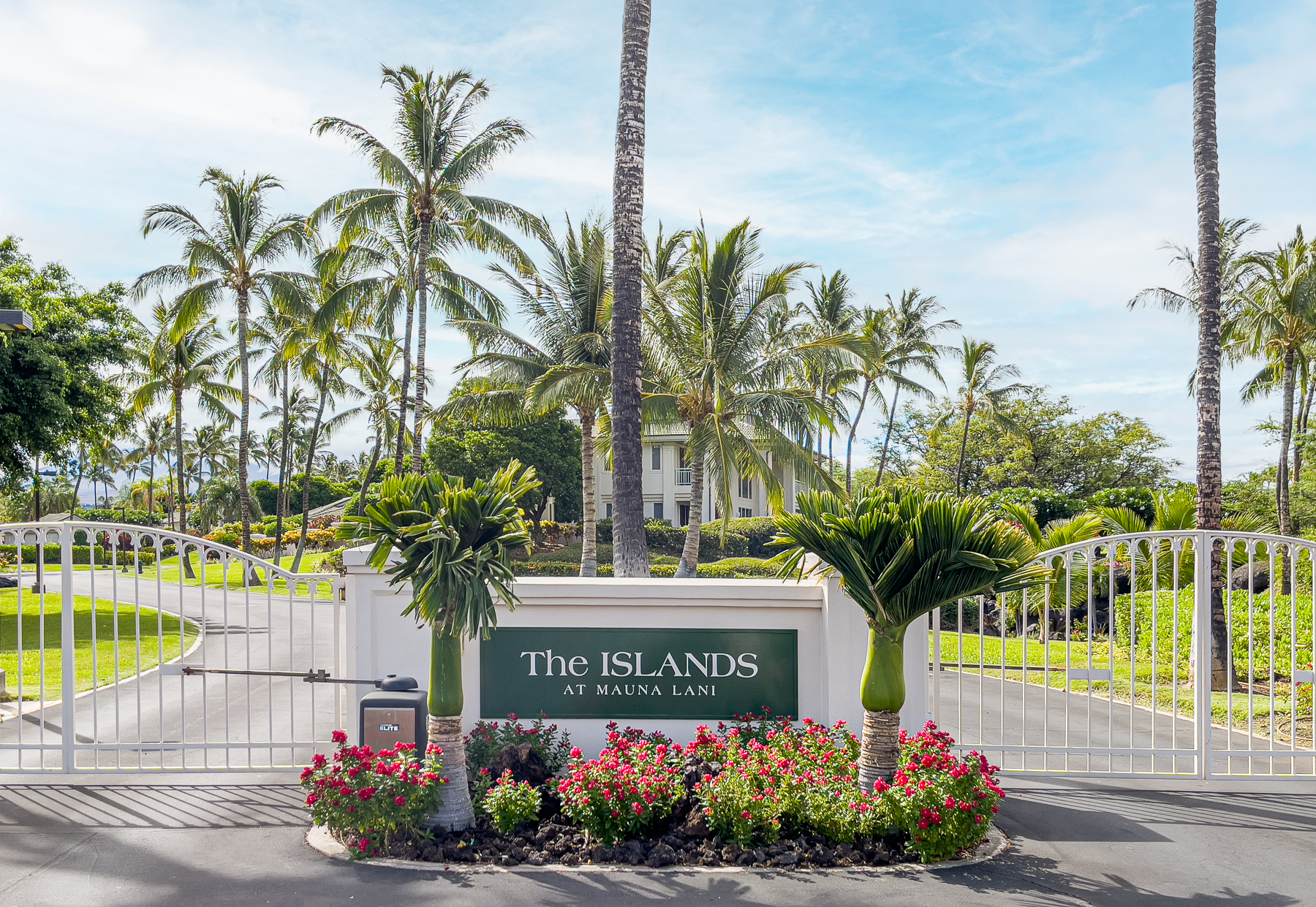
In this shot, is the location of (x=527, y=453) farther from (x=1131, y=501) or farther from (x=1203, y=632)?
(x=1203, y=632)

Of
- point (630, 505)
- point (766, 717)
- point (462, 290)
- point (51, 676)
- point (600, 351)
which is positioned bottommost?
point (51, 676)

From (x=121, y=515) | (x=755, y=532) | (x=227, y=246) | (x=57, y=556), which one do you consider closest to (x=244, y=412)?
(x=227, y=246)

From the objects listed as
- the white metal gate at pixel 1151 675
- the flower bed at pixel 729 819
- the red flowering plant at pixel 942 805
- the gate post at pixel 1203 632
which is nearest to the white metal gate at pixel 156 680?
the flower bed at pixel 729 819

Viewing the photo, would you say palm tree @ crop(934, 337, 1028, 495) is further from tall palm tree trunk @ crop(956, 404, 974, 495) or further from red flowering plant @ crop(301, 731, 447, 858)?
red flowering plant @ crop(301, 731, 447, 858)

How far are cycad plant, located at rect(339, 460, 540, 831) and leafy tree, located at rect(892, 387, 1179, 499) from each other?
35.3 m

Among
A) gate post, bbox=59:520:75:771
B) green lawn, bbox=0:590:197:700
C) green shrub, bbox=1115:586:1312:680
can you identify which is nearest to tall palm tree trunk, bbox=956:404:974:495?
green shrub, bbox=1115:586:1312:680

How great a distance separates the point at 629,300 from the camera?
10336 mm

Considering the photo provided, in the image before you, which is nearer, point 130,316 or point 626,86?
point 626,86

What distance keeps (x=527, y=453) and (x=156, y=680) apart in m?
26.3

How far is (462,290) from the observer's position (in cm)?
2677

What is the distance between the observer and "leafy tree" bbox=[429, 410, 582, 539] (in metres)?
37.6

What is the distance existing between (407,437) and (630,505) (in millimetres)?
38775

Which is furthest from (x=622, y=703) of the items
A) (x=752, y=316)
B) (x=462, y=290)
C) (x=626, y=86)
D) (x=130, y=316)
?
(x=462, y=290)

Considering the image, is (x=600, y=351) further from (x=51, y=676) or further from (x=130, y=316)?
(x=51, y=676)
